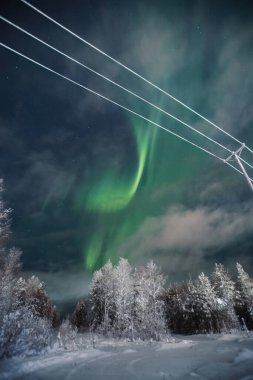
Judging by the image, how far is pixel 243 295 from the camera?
46.2m

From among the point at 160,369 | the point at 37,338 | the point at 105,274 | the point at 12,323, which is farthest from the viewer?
the point at 105,274

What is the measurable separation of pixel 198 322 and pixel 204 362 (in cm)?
4288

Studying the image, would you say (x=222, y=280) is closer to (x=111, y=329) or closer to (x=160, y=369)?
(x=111, y=329)

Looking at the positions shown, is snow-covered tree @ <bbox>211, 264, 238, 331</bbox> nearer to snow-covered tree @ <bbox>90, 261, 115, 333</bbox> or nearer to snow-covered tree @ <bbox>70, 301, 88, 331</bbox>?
snow-covered tree @ <bbox>90, 261, 115, 333</bbox>

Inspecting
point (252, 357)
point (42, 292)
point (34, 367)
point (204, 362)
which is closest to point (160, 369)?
point (204, 362)

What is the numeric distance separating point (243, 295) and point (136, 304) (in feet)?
75.9

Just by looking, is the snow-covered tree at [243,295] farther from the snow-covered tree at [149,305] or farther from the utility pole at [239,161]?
the utility pole at [239,161]

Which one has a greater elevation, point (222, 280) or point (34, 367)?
point (222, 280)

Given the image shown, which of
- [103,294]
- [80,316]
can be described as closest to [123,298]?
[103,294]

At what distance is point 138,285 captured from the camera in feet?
131

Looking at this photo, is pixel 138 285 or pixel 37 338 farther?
pixel 138 285

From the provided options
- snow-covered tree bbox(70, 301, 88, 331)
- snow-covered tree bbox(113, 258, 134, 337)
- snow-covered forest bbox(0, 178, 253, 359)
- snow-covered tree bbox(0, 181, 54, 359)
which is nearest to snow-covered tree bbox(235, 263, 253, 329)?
snow-covered forest bbox(0, 178, 253, 359)

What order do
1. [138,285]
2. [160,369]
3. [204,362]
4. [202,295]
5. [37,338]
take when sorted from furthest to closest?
[202,295] < [138,285] < [37,338] < [204,362] < [160,369]

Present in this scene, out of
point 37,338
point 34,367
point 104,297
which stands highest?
point 104,297
